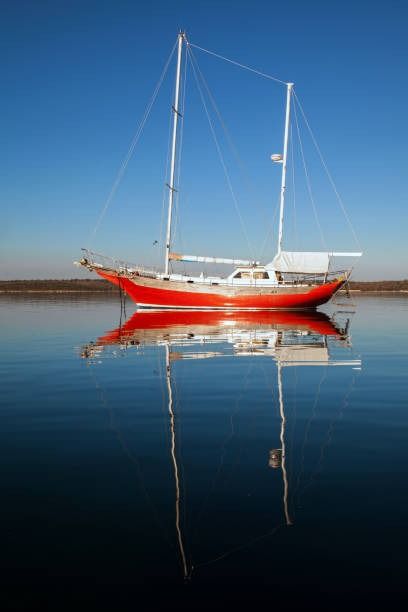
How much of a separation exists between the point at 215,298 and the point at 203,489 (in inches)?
1515

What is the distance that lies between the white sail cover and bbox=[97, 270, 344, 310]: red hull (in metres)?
1.61

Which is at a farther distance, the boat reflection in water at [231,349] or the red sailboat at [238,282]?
the red sailboat at [238,282]

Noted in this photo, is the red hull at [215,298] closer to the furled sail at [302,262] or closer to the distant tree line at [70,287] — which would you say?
the furled sail at [302,262]

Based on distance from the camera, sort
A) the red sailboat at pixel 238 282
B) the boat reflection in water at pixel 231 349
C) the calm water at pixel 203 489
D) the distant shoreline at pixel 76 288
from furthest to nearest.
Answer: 1. the distant shoreline at pixel 76 288
2. the red sailboat at pixel 238 282
3. the boat reflection in water at pixel 231 349
4. the calm water at pixel 203 489

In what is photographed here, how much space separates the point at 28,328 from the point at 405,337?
62.0ft

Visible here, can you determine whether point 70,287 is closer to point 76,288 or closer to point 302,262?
point 76,288

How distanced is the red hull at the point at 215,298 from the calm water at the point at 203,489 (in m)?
30.6

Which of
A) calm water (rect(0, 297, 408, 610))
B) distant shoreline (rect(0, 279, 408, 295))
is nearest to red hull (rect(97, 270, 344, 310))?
calm water (rect(0, 297, 408, 610))

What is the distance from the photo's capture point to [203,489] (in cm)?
586

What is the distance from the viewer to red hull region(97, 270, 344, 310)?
145ft

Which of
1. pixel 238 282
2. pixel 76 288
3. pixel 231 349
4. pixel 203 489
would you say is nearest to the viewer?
pixel 203 489

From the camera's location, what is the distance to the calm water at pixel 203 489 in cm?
Result: 412

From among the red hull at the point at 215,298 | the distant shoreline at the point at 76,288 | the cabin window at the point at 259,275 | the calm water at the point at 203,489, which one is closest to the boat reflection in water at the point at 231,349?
the calm water at the point at 203,489

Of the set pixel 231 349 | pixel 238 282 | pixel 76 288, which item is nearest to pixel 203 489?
pixel 231 349
